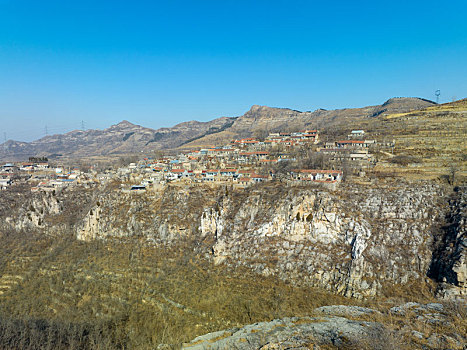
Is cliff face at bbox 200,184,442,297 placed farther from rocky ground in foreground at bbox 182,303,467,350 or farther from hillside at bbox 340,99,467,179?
hillside at bbox 340,99,467,179

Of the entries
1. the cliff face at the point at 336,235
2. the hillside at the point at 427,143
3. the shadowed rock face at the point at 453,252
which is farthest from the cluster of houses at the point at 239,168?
the shadowed rock face at the point at 453,252

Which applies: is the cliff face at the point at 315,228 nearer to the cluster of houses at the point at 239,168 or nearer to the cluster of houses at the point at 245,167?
the cluster of houses at the point at 245,167

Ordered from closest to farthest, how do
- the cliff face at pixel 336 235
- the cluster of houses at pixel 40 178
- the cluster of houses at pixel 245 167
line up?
1. the cliff face at pixel 336 235
2. the cluster of houses at pixel 245 167
3. the cluster of houses at pixel 40 178

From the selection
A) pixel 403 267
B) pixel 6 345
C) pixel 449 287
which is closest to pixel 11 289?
pixel 6 345

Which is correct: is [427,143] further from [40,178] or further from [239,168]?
[40,178]

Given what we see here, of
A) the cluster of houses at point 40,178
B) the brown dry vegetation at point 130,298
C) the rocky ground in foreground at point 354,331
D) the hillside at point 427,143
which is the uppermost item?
the hillside at point 427,143

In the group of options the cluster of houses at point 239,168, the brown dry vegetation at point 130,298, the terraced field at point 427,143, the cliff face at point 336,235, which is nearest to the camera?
the brown dry vegetation at point 130,298

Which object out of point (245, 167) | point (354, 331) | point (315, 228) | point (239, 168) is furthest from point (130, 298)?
point (245, 167)

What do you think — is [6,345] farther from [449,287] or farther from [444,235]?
[444,235]
